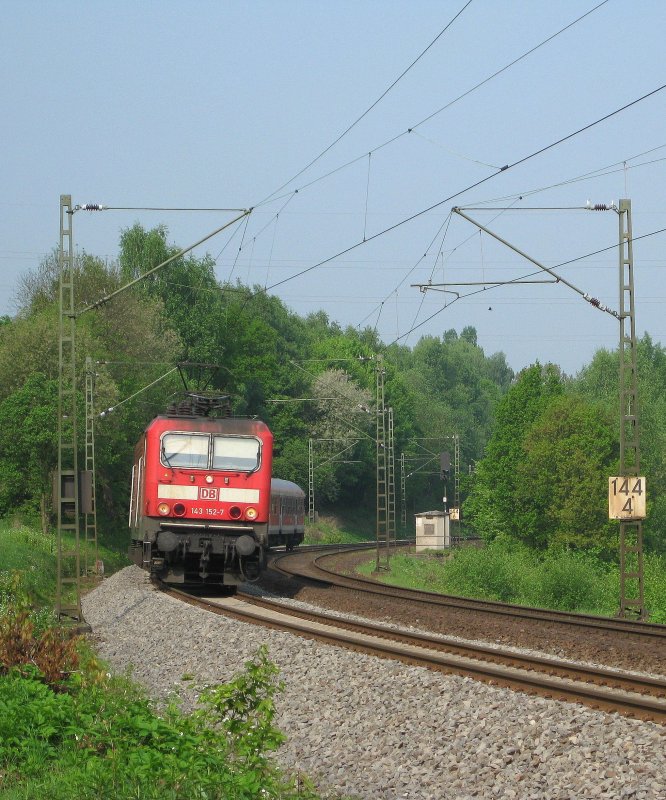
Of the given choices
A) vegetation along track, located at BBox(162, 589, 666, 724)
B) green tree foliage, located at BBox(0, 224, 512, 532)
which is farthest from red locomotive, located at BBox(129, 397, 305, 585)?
green tree foliage, located at BBox(0, 224, 512, 532)

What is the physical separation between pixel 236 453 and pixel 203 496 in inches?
42.2

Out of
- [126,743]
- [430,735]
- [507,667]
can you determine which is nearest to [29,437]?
[507,667]

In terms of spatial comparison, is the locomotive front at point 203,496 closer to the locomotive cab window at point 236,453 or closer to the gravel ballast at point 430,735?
the locomotive cab window at point 236,453

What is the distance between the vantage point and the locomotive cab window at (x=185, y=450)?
22.7m

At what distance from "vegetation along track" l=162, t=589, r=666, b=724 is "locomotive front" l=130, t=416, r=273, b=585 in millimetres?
2550

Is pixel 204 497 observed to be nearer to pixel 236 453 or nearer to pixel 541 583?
pixel 236 453

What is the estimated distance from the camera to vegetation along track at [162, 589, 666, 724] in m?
10.4

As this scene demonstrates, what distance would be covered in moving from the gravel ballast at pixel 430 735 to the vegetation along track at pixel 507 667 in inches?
16.8

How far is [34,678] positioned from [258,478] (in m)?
12.5

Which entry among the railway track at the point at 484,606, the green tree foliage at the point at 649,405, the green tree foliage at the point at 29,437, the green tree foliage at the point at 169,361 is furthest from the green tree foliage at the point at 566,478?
the green tree foliage at the point at 29,437

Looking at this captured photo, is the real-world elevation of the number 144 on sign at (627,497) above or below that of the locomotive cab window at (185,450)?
below

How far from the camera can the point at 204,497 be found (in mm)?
22656

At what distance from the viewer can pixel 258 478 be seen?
22906mm

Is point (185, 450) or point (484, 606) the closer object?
point (484, 606)
